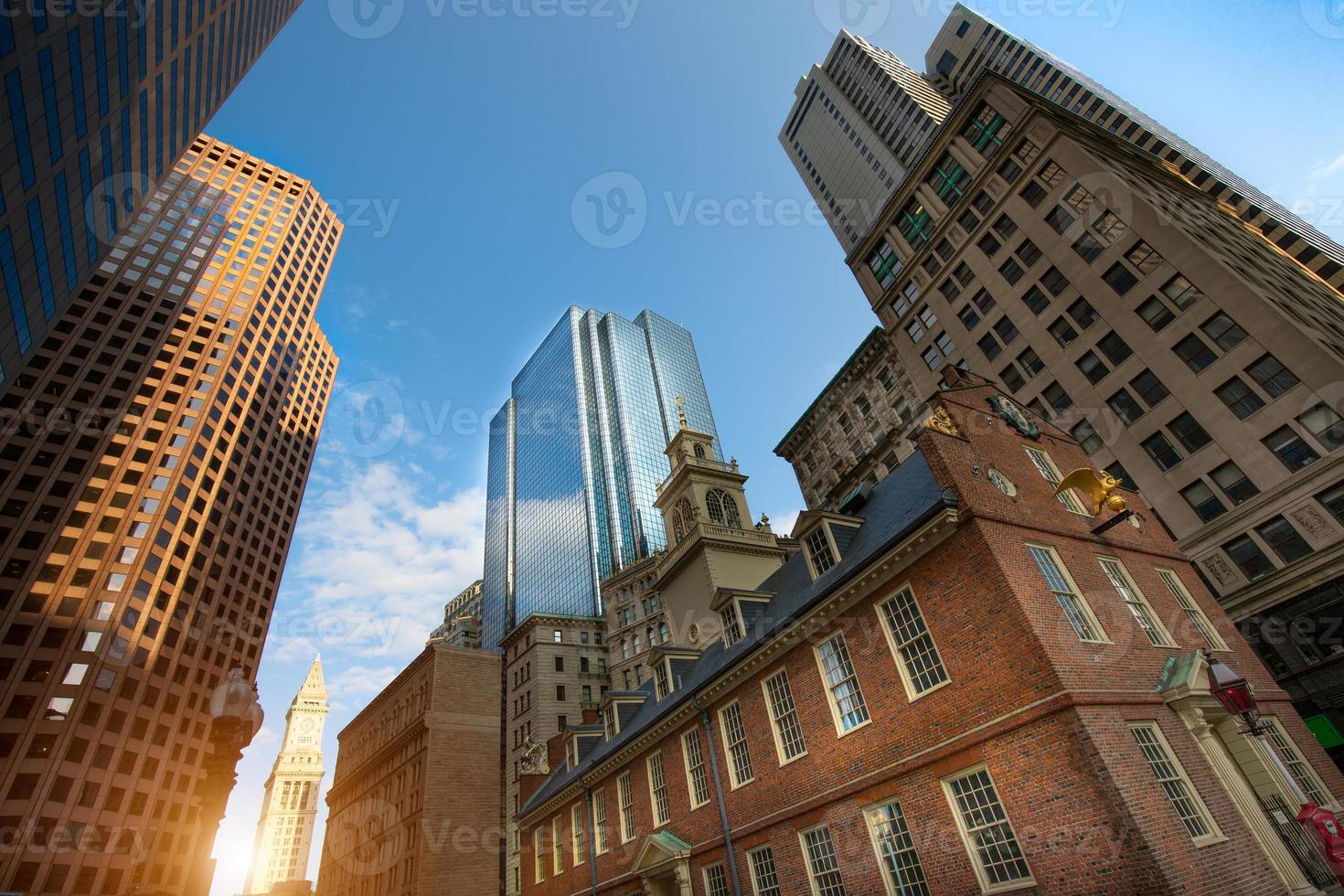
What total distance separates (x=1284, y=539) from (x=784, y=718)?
87.8 ft

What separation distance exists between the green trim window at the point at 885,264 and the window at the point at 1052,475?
36.0m

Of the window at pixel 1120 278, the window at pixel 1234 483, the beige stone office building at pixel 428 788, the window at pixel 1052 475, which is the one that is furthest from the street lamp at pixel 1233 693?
the beige stone office building at pixel 428 788

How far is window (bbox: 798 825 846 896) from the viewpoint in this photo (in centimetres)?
1797

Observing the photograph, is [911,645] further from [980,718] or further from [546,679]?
[546,679]

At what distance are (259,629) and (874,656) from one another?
8945cm

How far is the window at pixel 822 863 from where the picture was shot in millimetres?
17969

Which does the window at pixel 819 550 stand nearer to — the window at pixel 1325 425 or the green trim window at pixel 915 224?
the window at pixel 1325 425

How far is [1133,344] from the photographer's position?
119ft

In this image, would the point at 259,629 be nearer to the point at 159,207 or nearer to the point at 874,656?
the point at 159,207

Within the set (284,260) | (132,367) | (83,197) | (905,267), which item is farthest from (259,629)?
(905,267)

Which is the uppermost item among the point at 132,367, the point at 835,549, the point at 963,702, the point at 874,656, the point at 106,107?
the point at 132,367

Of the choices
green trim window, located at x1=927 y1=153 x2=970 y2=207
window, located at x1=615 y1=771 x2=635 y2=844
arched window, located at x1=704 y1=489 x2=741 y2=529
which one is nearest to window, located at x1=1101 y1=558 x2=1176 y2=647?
window, located at x1=615 y1=771 x2=635 y2=844

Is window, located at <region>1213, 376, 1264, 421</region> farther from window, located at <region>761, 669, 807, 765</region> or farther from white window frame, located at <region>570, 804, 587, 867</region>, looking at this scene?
white window frame, located at <region>570, 804, 587, 867</region>

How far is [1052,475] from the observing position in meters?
21.2
